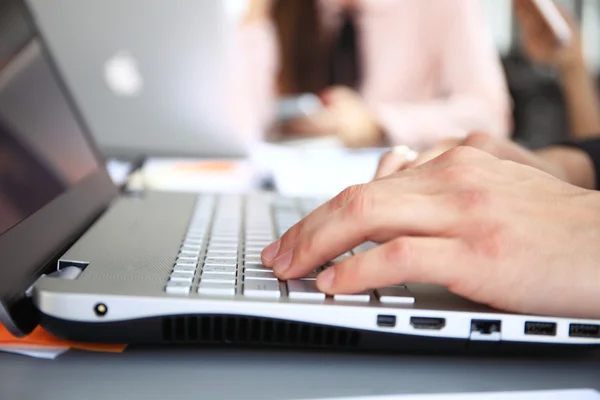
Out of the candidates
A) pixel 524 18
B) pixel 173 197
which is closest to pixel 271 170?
pixel 173 197

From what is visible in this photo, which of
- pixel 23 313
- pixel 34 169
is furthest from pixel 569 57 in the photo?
pixel 23 313

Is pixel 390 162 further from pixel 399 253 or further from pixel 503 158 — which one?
pixel 399 253

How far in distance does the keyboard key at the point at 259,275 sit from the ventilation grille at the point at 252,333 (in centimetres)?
4

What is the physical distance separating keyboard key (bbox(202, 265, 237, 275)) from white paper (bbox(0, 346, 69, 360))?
96 mm

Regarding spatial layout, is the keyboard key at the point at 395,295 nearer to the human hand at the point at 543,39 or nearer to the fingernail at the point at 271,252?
the fingernail at the point at 271,252

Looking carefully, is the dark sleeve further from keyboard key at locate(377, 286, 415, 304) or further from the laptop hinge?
the laptop hinge

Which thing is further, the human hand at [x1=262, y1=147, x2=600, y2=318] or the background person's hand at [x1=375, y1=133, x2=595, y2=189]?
the background person's hand at [x1=375, y1=133, x2=595, y2=189]

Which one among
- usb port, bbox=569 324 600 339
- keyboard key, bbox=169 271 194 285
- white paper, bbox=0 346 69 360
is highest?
keyboard key, bbox=169 271 194 285

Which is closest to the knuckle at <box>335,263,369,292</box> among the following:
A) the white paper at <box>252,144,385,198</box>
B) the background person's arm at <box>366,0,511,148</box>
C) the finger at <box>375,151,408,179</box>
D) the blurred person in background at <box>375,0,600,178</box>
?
the finger at <box>375,151,408,179</box>

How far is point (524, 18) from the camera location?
1.31 meters

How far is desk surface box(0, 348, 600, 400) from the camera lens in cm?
34

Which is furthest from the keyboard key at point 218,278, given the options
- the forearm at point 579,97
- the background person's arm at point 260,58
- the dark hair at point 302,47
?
the dark hair at point 302,47

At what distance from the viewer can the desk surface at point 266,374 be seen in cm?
34

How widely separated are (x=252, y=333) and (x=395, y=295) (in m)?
0.09
